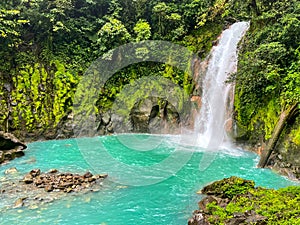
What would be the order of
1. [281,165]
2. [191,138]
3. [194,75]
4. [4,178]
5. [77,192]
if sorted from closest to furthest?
[77,192]
[4,178]
[281,165]
[191,138]
[194,75]

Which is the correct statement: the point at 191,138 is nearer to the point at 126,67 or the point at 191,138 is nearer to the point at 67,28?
the point at 126,67

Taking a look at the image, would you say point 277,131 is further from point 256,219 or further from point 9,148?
point 9,148

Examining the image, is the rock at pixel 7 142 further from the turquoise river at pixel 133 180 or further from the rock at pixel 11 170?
the rock at pixel 11 170

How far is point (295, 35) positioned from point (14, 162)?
12909mm

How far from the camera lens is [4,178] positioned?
33.5 feet

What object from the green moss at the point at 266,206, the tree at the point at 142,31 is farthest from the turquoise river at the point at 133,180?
the tree at the point at 142,31

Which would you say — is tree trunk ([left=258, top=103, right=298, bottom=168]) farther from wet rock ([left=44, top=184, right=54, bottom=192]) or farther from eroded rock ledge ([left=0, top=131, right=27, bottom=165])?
eroded rock ledge ([left=0, top=131, right=27, bottom=165])

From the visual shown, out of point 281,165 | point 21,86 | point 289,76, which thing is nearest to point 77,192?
point 281,165

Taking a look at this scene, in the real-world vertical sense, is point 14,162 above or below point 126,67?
below

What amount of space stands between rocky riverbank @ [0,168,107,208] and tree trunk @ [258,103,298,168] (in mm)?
6391

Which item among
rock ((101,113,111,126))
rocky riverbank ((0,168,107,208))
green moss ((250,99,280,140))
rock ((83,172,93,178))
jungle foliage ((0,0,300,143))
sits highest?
jungle foliage ((0,0,300,143))

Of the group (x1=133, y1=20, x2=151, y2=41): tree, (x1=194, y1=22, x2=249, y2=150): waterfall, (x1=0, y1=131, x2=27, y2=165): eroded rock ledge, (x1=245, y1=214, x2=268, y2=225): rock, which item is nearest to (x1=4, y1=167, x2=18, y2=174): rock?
(x1=0, y1=131, x2=27, y2=165): eroded rock ledge

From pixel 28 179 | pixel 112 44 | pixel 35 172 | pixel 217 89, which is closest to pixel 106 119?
pixel 112 44

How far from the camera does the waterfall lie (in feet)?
50.6
